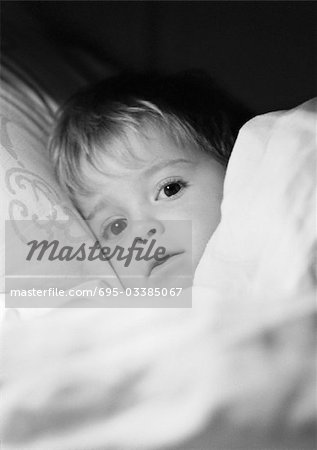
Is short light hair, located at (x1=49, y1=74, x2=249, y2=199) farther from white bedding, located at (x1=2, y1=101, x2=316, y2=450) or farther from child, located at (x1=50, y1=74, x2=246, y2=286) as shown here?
white bedding, located at (x1=2, y1=101, x2=316, y2=450)

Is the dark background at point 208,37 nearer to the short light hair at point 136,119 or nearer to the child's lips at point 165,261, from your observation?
the short light hair at point 136,119

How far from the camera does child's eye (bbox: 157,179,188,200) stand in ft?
2.28

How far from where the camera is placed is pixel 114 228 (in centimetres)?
72

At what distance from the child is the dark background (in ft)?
0.27

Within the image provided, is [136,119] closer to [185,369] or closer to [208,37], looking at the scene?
[208,37]

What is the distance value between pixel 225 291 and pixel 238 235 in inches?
1.8

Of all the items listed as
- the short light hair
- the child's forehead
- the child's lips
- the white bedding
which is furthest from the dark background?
the white bedding

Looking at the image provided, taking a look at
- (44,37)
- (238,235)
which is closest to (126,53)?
(44,37)

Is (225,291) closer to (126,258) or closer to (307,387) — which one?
(307,387)

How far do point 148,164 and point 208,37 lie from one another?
28cm

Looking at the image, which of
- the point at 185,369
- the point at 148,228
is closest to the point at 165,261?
the point at 148,228

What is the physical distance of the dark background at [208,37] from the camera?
0.86 m

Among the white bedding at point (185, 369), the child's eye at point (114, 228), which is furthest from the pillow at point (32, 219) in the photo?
the white bedding at point (185, 369)

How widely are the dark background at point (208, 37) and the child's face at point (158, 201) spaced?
0.20 meters
